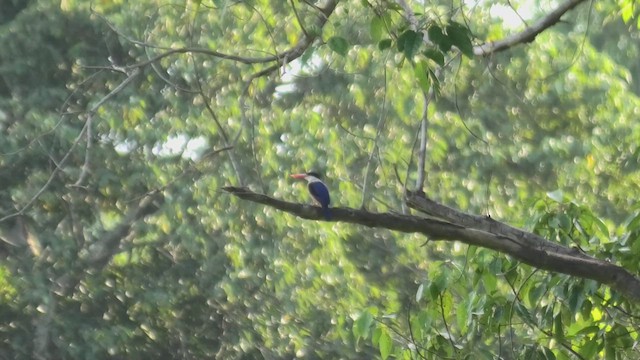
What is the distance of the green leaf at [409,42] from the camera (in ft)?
9.47

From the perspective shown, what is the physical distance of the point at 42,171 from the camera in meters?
9.78

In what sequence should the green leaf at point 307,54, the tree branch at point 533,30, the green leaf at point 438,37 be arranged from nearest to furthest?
the green leaf at point 438,37 < the green leaf at point 307,54 < the tree branch at point 533,30

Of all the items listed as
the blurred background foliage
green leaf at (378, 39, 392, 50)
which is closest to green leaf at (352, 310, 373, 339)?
green leaf at (378, 39, 392, 50)

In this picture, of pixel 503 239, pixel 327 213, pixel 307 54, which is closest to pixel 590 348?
pixel 503 239

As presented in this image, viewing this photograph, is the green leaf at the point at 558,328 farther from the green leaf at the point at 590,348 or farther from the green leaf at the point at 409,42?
the green leaf at the point at 409,42

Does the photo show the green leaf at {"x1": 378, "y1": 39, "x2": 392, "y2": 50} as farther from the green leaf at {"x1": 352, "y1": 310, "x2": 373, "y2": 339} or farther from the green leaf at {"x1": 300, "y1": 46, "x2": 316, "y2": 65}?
the green leaf at {"x1": 352, "y1": 310, "x2": 373, "y2": 339}

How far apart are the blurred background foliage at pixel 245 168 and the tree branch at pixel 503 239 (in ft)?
11.0

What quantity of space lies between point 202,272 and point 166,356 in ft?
5.26

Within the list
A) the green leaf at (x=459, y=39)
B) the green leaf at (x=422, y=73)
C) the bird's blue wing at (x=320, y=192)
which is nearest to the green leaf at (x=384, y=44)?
the green leaf at (x=422, y=73)

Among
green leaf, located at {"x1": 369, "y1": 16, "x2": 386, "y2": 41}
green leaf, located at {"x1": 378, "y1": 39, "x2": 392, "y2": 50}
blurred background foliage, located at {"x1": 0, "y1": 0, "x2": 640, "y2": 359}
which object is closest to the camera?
green leaf, located at {"x1": 378, "y1": 39, "x2": 392, "y2": 50}

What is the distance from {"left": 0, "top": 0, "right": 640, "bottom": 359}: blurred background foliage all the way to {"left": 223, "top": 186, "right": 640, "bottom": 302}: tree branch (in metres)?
3.34

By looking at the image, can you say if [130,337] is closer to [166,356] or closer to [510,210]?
[166,356]

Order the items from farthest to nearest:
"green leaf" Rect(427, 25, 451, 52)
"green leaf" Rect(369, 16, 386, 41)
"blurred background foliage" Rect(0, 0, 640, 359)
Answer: "blurred background foliage" Rect(0, 0, 640, 359)
"green leaf" Rect(369, 16, 386, 41)
"green leaf" Rect(427, 25, 451, 52)

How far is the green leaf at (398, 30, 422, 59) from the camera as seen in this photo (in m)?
2.89
